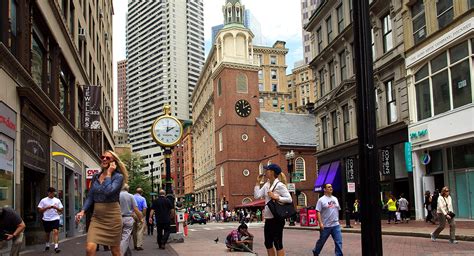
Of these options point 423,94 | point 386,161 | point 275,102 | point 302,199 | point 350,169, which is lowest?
point 302,199

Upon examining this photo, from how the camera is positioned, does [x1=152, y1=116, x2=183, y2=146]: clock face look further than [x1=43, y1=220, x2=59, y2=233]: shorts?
Yes

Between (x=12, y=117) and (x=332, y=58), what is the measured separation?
27893mm

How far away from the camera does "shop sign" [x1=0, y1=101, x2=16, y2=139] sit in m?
12.3

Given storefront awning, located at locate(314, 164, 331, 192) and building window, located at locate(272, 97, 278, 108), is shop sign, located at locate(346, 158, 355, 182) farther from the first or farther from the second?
building window, located at locate(272, 97, 278, 108)

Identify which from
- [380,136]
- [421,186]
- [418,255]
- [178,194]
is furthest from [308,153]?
[178,194]

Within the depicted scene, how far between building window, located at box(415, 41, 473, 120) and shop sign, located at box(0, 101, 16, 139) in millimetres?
18103

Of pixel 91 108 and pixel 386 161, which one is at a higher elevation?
pixel 91 108

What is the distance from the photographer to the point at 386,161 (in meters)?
30.1

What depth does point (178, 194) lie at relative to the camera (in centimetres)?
14575

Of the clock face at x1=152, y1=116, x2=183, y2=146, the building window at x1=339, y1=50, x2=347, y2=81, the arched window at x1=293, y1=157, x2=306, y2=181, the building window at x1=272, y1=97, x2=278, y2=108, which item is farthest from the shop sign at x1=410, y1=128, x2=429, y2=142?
the building window at x1=272, y1=97, x2=278, y2=108

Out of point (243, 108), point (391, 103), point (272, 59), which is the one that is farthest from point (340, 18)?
point (272, 59)

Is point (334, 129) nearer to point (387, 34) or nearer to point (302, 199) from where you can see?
point (387, 34)

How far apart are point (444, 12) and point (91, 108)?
1872 cm

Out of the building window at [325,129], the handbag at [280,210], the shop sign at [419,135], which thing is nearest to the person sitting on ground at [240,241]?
the handbag at [280,210]
